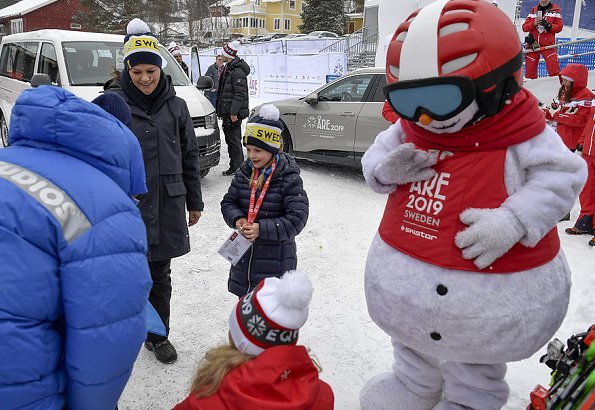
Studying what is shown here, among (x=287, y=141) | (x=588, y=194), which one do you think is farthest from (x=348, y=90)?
(x=588, y=194)

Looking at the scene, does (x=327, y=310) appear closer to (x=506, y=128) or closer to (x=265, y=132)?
(x=265, y=132)

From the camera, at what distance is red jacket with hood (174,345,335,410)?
59.2 inches

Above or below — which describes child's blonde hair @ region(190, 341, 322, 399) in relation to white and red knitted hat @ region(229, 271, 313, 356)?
below

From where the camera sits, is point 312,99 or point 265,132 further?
point 312,99

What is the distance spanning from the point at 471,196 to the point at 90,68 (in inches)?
253

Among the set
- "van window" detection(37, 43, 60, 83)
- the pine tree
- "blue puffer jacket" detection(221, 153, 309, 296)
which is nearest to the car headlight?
"van window" detection(37, 43, 60, 83)

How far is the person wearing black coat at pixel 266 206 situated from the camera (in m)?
3.06

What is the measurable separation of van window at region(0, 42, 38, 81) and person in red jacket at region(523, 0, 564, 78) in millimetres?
10250

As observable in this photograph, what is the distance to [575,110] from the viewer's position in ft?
22.0

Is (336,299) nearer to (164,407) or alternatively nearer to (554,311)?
(164,407)

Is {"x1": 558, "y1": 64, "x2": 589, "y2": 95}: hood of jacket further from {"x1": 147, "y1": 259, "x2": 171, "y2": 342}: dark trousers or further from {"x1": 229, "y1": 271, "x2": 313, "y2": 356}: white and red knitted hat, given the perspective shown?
{"x1": 229, "y1": 271, "x2": 313, "y2": 356}: white and red knitted hat

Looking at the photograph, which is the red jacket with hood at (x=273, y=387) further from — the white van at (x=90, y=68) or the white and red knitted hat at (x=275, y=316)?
the white van at (x=90, y=68)

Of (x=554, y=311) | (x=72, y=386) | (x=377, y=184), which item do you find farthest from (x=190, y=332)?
(x=554, y=311)

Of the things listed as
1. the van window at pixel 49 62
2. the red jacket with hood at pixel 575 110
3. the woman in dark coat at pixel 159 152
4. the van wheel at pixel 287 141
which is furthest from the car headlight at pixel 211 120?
the red jacket with hood at pixel 575 110
